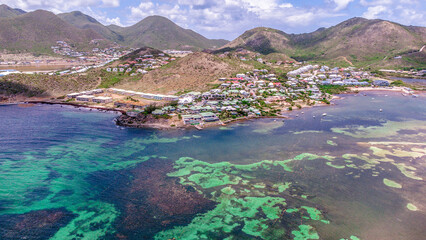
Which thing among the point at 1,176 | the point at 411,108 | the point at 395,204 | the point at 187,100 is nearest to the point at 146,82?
the point at 187,100

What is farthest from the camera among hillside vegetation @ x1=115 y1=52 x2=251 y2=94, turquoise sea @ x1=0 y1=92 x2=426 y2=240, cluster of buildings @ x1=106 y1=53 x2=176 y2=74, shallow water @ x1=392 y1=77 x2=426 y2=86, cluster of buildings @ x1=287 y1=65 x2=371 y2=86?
cluster of buildings @ x1=106 y1=53 x2=176 y2=74

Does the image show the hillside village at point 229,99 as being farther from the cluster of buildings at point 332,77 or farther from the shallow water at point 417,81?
the shallow water at point 417,81

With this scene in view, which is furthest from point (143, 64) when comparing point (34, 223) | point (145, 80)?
point (34, 223)

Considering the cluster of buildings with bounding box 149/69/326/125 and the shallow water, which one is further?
the shallow water

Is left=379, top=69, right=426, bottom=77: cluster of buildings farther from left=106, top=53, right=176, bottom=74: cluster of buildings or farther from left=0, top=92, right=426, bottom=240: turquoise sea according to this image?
left=106, top=53, right=176, bottom=74: cluster of buildings

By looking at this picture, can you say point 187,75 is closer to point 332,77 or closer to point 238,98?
point 238,98

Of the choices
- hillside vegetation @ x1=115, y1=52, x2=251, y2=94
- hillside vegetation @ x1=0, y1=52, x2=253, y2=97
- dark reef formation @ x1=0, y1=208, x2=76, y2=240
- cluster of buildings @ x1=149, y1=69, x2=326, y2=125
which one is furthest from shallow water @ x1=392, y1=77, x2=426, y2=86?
dark reef formation @ x1=0, y1=208, x2=76, y2=240
